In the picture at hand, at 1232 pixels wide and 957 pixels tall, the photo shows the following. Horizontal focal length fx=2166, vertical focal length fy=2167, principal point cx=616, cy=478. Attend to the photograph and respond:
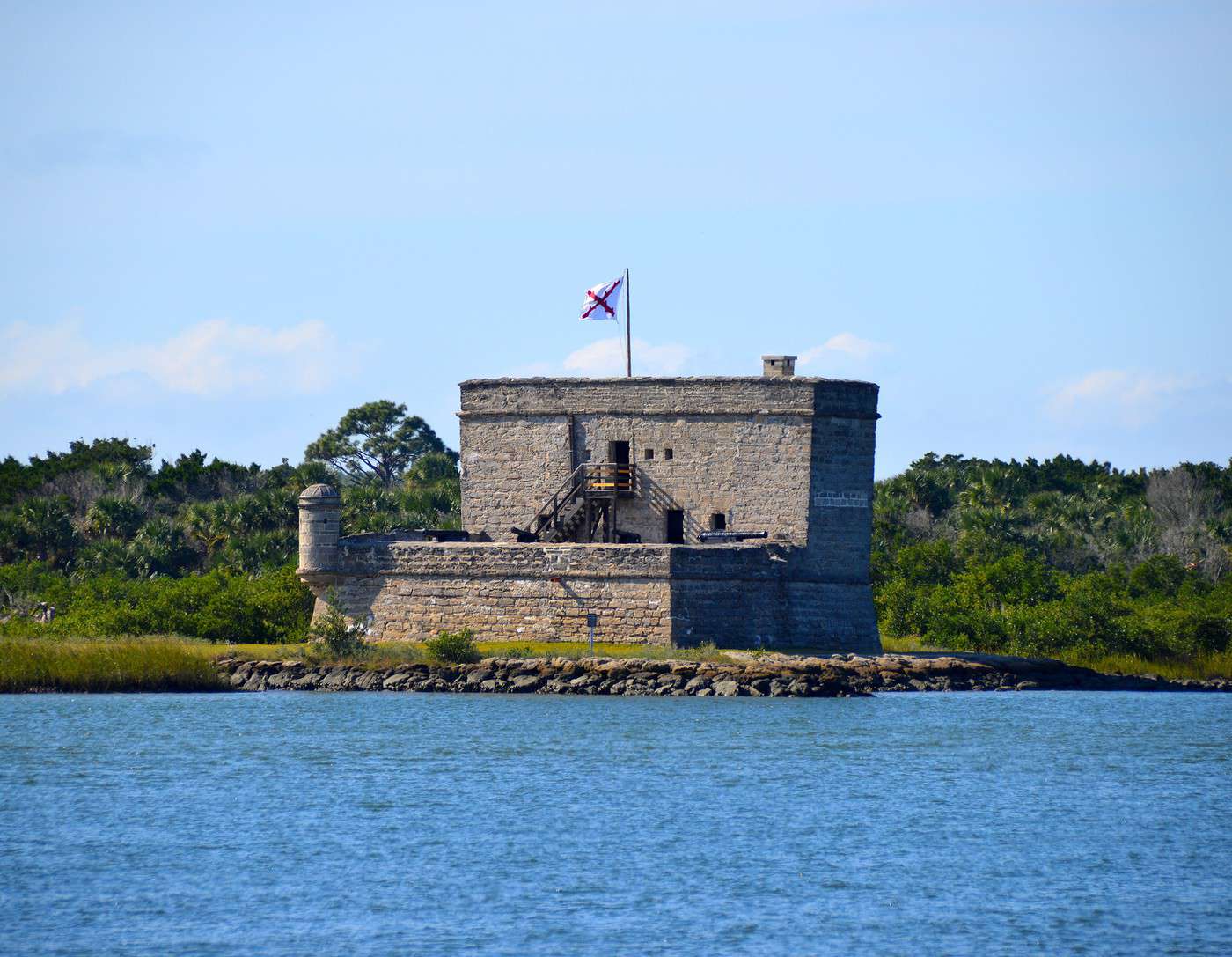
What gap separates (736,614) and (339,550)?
26.7 feet

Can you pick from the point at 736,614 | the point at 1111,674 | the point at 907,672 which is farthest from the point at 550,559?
the point at 1111,674

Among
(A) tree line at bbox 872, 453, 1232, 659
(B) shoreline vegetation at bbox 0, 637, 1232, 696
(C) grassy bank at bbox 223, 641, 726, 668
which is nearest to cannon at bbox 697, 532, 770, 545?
(B) shoreline vegetation at bbox 0, 637, 1232, 696

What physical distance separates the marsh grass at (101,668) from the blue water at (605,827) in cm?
39

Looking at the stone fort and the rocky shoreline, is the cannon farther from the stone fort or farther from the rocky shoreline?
Answer: the rocky shoreline

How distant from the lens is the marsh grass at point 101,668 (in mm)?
40812

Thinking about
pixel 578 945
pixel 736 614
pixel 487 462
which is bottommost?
pixel 578 945

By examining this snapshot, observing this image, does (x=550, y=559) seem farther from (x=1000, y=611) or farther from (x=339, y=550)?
(x=1000, y=611)

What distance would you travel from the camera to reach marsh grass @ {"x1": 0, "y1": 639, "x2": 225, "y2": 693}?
40812 mm

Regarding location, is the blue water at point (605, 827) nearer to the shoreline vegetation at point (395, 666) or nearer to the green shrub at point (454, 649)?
the shoreline vegetation at point (395, 666)

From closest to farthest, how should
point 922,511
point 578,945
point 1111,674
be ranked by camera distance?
point 578,945 < point 1111,674 < point 922,511

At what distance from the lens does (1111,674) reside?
4612 centimetres

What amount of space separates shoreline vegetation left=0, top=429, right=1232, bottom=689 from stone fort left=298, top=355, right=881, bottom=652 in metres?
1.27

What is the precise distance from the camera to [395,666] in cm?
4109

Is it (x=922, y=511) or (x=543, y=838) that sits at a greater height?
(x=922, y=511)
